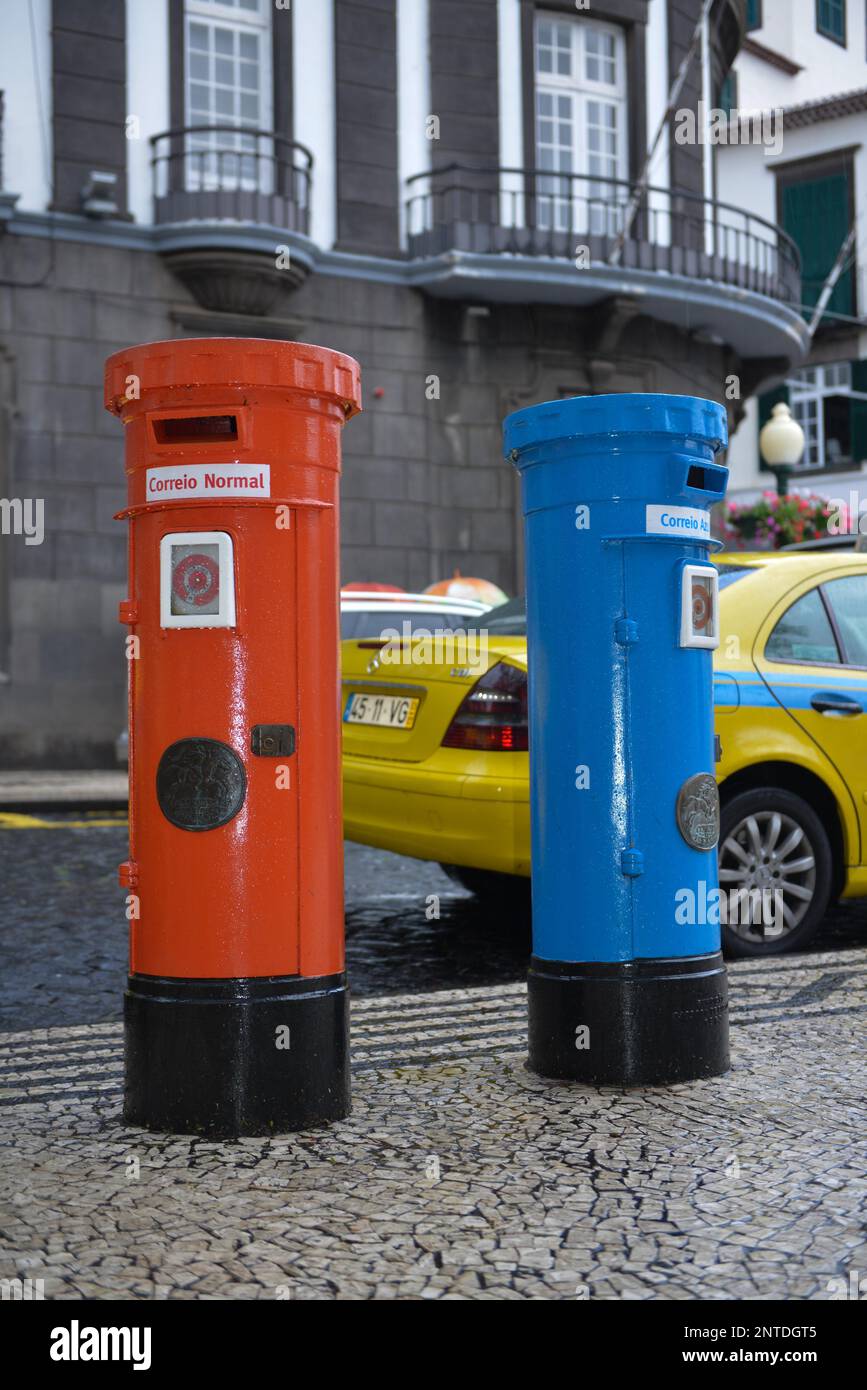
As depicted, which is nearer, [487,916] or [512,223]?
[487,916]

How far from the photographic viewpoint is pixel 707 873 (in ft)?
14.7

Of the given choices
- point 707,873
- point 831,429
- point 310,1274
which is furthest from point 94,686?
point 831,429

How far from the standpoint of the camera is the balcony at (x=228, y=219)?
57.4 feet

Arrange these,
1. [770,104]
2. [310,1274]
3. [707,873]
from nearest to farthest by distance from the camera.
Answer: [310,1274], [707,873], [770,104]

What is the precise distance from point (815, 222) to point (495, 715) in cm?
3063

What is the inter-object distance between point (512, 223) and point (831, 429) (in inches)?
641

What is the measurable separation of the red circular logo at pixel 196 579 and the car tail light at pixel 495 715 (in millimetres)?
2270

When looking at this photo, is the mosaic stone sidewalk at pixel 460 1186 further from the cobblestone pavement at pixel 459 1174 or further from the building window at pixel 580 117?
the building window at pixel 580 117

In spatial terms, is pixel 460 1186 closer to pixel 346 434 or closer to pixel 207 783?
pixel 207 783

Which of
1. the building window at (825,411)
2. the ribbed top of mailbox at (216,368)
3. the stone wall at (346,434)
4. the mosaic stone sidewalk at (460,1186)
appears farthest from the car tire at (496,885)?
the building window at (825,411)
